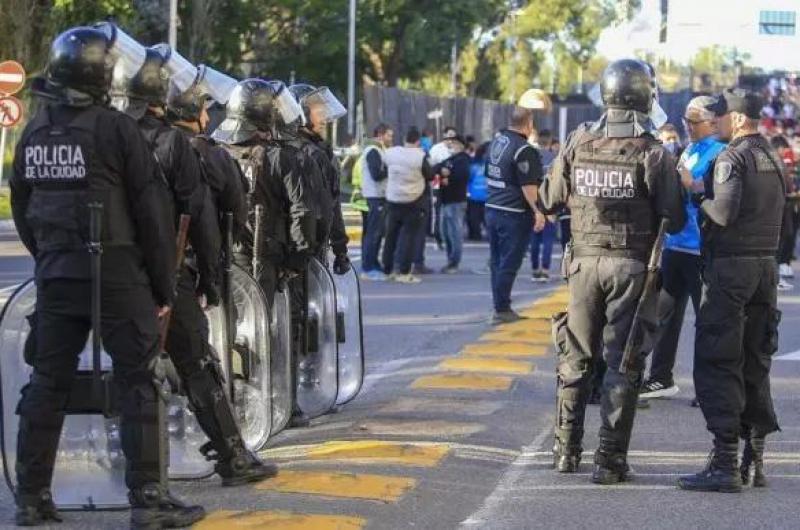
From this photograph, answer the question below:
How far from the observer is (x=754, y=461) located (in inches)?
318

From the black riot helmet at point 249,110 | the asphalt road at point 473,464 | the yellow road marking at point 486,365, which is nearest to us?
the asphalt road at point 473,464

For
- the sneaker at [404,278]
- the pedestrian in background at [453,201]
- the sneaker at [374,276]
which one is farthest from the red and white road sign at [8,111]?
the sneaker at [404,278]

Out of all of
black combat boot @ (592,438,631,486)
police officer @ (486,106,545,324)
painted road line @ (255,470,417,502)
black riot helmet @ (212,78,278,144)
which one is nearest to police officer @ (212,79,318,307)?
black riot helmet @ (212,78,278,144)

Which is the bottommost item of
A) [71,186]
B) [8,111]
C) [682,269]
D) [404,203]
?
[682,269]

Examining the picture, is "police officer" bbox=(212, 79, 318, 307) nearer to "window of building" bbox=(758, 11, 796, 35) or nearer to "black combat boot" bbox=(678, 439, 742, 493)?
"black combat boot" bbox=(678, 439, 742, 493)

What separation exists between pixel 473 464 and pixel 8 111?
1912 centimetres

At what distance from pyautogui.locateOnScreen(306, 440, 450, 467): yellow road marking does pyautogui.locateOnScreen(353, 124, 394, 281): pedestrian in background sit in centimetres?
1071

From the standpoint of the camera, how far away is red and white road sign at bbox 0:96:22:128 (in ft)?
84.9

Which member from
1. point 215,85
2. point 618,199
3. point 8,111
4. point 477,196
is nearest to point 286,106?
point 215,85

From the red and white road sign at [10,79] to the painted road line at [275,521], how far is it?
836 inches

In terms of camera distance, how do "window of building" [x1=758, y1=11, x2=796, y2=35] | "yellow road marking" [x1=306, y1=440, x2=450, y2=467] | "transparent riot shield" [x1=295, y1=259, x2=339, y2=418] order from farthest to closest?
"window of building" [x1=758, y1=11, x2=796, y2=35], "transparent riot shield" [x1=295, y1=259, x2=339, y2=418], "yellow road marking" [x1=306, y1=440, x2=450, y2=467]

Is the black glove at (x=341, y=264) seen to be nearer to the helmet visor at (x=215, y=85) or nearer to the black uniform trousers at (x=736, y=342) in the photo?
the helmet visor at (x=215, y=85)

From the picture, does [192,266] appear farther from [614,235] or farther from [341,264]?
[341,264]

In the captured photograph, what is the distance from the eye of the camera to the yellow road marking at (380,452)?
8.23m
